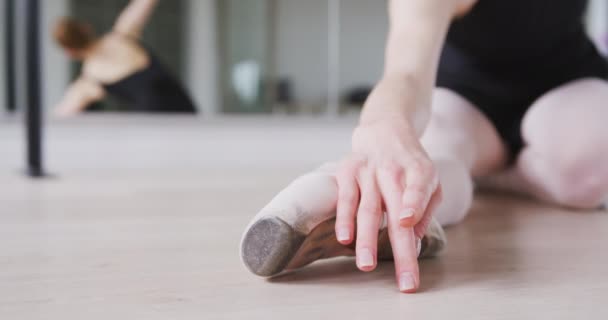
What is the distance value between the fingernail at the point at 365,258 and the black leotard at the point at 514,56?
665 millimetres

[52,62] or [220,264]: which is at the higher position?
[220,264]

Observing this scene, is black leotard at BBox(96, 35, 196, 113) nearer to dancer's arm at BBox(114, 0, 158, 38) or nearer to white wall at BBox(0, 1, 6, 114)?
dancer's arm at BBox(114, 0, 158, 38)

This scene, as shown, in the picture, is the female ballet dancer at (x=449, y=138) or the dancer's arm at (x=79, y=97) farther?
the dancer's arm at (x=79, y=97)

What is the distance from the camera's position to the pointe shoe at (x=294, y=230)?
0.59 m

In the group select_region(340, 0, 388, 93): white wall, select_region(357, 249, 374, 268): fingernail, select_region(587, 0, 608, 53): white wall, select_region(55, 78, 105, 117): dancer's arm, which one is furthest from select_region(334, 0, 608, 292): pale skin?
select_region(587, 0, 608, 53): white wall

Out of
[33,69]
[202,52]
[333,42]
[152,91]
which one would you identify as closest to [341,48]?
[333,42]

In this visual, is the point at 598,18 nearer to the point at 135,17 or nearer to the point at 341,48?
the point at 341,48

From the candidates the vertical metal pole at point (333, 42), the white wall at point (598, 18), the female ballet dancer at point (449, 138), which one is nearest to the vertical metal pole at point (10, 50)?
the vertical metal pole at point (333, 42)

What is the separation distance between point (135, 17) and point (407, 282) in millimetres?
1691

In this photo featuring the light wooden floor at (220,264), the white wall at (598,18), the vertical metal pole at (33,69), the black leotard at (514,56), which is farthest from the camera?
the white wall at (598,18)

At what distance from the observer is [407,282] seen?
59 centimetres

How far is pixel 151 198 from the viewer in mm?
1304

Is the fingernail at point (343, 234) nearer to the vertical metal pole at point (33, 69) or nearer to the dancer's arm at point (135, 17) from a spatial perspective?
the vertical metal pole at point (33, 69)

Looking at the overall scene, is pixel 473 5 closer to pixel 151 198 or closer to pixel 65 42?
pixel 151 198
